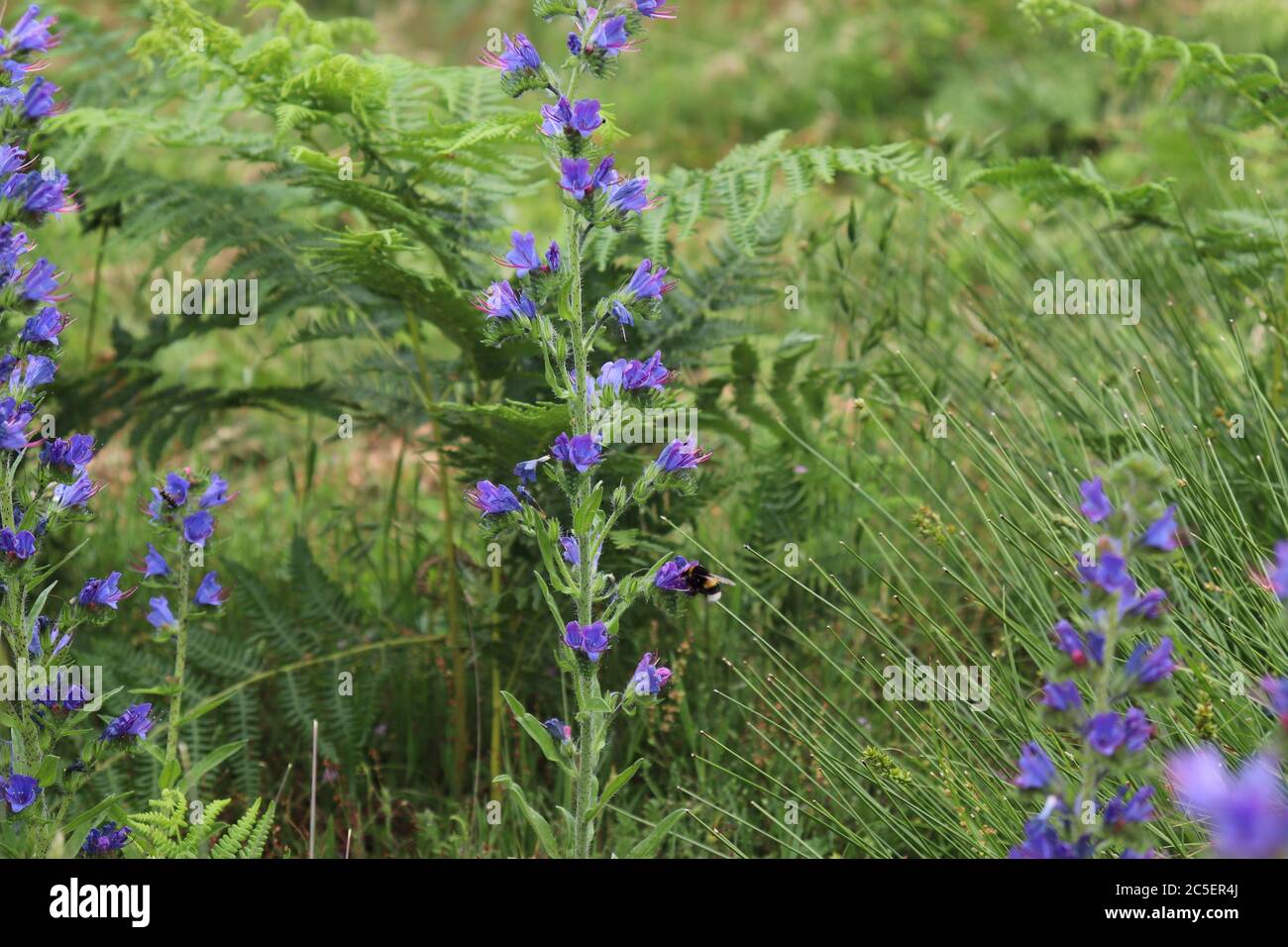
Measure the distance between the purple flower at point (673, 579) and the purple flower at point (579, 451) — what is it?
21 centimetres

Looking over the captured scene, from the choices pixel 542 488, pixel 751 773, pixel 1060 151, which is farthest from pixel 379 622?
pixel 1060 151

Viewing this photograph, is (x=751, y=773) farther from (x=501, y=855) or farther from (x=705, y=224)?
(x=705, y=224)

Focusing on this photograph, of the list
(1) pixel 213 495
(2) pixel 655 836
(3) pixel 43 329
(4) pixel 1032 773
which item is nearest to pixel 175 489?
(1) pixel 213 495

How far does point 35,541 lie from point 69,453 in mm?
166

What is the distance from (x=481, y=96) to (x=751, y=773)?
188 cm

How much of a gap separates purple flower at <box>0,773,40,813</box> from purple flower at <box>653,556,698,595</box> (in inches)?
41.9

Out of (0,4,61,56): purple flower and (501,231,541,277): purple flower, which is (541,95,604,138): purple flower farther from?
(0,4,61,56): purple flower

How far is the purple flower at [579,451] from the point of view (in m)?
1.96

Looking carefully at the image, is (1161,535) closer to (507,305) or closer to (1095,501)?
(1095,501)

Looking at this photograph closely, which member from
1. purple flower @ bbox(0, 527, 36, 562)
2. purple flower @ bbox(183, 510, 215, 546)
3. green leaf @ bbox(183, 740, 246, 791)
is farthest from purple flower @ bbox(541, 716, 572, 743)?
purple flower @ bbox(0, 527, 36, 562)

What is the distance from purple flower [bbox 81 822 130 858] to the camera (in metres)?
2.13
